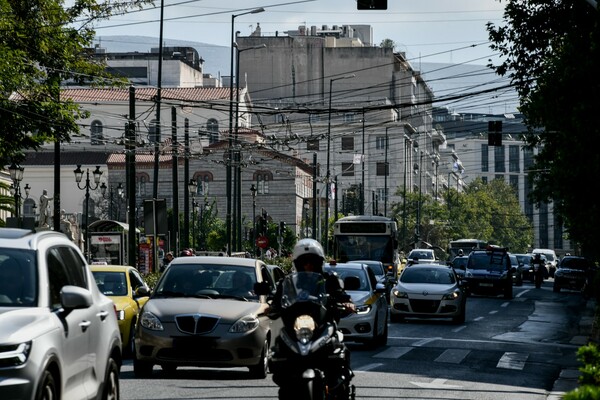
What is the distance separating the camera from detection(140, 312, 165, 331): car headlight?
1889 centimetres

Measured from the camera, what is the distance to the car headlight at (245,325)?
18.8 m

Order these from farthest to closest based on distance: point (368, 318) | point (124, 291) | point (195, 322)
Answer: point (368, 318) → point (124, 291) → point (195, 322)

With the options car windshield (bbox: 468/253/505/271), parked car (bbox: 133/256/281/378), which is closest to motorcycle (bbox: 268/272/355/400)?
parked car (bbox: 133/256/281/378)

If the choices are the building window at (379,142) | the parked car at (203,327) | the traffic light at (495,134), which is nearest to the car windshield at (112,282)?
the parked car at (203,327)

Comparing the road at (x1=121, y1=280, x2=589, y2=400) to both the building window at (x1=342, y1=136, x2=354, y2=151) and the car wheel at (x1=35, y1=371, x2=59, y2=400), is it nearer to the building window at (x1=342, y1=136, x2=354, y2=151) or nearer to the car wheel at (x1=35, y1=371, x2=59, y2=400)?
the car wheel at (x1=35, y1=371, x2=59, y2=400)

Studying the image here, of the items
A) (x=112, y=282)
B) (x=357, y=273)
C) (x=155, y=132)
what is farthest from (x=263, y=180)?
(x=112, y=282)

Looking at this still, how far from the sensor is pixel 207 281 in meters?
20.1

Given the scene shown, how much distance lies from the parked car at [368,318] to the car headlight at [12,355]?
57.2 ft

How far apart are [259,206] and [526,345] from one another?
108 meters

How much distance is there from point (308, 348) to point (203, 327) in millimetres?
6586

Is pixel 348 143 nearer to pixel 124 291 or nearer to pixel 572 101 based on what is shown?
pixel 572 101

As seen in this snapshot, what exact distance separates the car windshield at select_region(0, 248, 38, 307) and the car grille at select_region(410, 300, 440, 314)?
27.5 m

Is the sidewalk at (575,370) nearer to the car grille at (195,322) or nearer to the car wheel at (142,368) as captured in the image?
the car grille at (195,322)

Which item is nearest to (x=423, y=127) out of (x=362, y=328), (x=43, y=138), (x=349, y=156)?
(x=349, y=156)
